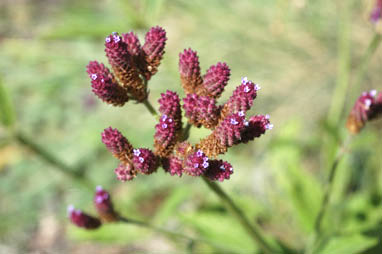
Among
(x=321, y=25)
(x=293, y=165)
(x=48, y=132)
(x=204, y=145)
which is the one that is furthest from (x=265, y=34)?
(x=204, y=145)

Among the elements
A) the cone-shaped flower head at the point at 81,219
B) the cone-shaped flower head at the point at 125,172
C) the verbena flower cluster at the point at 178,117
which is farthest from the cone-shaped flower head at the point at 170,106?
the cone-shaped flower head at the point at 81,219

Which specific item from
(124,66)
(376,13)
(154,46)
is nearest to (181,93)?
(376,13)

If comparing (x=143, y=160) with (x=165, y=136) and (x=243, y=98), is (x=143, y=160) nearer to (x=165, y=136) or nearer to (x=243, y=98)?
(x=165, y=136)

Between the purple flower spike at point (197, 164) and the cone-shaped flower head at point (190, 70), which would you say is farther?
the cone-shaped flower head at point (190, 70)

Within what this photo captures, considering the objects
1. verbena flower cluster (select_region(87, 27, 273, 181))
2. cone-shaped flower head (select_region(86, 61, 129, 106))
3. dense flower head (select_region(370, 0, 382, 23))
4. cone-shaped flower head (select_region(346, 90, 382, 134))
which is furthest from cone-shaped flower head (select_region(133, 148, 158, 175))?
dense flower head (select_region(370, 0, 382, 23))

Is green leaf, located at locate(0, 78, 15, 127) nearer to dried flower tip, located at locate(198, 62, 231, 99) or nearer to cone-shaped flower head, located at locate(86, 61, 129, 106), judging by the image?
cone-shaped flower head, located at locate(86, 61, 129, 106)

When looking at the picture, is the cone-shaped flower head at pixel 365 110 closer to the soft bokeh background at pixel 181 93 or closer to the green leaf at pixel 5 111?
the soft bokeh background at pixel 181 93

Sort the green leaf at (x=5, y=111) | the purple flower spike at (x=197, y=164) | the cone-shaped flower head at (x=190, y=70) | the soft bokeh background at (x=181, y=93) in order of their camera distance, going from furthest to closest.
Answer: the soft bokeh background at (x=181, y=93)
the green leaf at (x=5, y=111)
the cone-shaped flower head at (x=190, y=70)
the purple flower spike at (x=197, y=164)

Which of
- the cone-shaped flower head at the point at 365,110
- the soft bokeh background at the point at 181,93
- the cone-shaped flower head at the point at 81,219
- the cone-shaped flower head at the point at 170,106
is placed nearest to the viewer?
the cone-shaped flower head at the point at 170,106

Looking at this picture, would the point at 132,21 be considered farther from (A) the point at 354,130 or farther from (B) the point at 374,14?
(A) the point at 354,130
